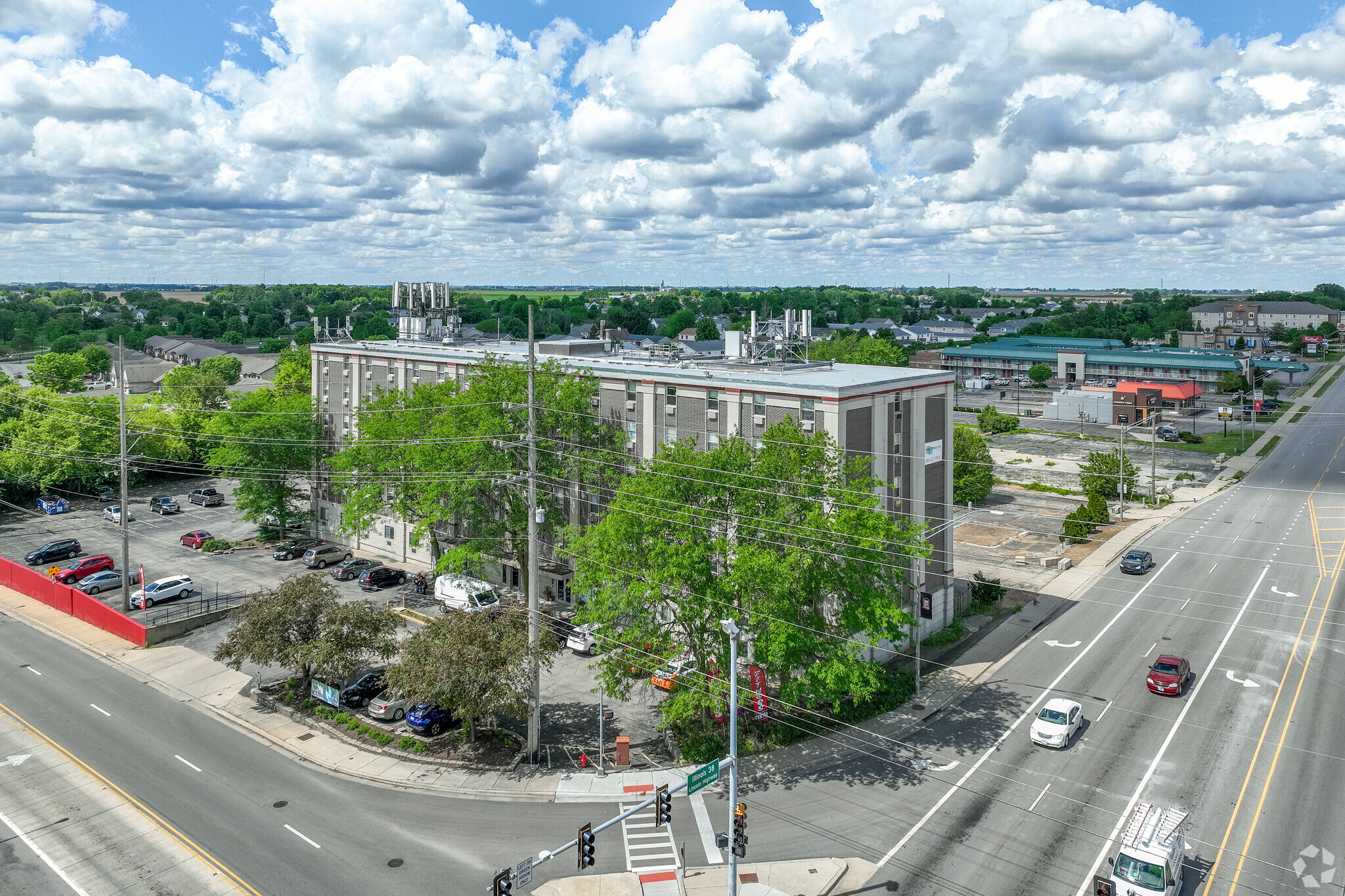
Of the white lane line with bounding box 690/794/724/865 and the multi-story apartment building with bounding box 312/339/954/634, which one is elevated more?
the multi-story apartment building with bounding box 312/339/954/634

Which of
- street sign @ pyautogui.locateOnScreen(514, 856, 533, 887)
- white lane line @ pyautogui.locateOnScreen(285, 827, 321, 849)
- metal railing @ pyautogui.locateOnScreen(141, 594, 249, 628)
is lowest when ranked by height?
white lane line @ pyautogui.locateOnScreen(285, 827, 321, 849)

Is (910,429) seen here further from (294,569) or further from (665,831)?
(294,569)

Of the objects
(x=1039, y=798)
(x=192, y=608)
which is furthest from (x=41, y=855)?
(x=1039, y=798)

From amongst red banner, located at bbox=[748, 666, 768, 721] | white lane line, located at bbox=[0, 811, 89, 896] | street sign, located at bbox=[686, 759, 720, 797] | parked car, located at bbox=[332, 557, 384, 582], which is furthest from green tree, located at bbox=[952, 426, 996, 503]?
white lane line, located at bbox=[0, 811, 89, 896]

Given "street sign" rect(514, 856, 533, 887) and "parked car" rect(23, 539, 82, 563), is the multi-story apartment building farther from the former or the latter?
Answer: "parked car" rect(23, 539, 82, 563)

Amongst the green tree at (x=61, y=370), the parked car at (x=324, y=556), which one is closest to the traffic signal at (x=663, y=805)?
the parked car at (x=324, y=556)

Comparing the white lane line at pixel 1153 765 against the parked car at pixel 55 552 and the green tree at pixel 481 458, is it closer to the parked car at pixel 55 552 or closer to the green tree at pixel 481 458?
the green tree at pixel 481 458

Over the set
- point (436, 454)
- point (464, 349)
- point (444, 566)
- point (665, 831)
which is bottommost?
point (665, 831)

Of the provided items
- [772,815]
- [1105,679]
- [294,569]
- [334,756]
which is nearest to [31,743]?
[334,756]
